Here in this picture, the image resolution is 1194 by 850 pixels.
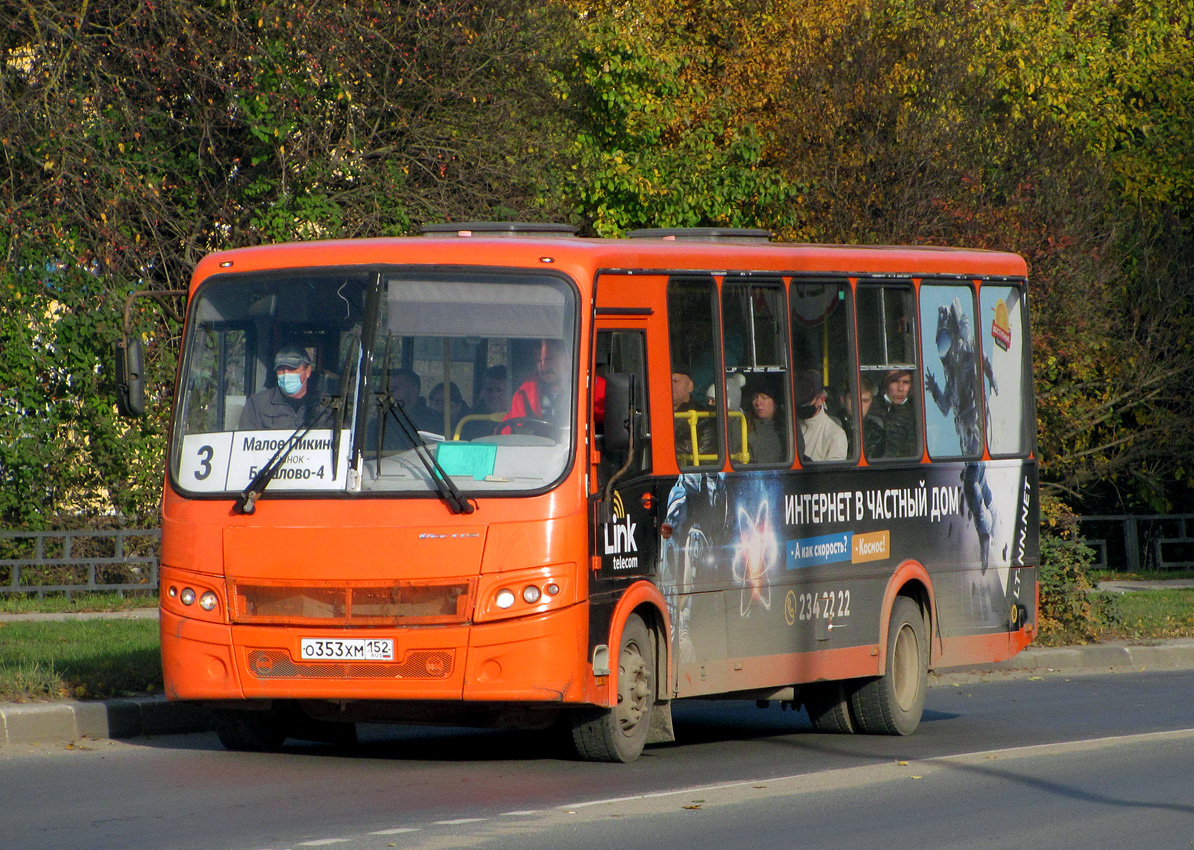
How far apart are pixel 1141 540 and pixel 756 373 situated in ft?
79.0

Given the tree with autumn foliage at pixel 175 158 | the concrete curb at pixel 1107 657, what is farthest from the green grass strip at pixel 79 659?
the concrete curb at pixel 1107 657

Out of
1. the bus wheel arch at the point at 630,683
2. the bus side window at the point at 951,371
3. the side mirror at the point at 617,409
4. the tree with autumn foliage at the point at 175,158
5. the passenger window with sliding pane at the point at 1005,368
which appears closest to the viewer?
the side mirror at the point at 617,409

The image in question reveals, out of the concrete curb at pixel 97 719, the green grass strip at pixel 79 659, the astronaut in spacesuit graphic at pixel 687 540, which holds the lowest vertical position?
the concrete curb at pixel 97 719

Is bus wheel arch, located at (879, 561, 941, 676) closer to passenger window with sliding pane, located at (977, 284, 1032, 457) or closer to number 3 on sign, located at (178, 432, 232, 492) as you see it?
passenger window with sliding pane, located at (977, 284, 1032, 457)

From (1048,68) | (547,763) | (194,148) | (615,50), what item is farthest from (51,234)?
(1048,68)

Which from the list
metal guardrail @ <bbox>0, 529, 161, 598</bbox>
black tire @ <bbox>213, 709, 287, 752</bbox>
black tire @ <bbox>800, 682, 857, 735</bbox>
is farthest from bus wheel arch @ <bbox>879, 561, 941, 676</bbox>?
metal guardrail @ <bbox>0, 529, 161, 598</bbox>

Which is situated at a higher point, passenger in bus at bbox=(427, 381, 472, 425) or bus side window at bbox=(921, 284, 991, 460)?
bus side window at bbox=(921, 284, 991, 460)

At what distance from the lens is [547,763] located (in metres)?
10.1

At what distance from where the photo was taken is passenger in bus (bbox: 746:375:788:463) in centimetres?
1109

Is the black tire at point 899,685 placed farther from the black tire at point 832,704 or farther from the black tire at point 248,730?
the black tire at point 248,730

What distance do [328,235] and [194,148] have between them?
1.84 metres

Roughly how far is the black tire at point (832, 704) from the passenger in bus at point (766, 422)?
1875mm

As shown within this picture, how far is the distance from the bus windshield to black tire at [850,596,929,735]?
3.63 metres

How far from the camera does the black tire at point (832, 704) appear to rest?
1232 centimetres
